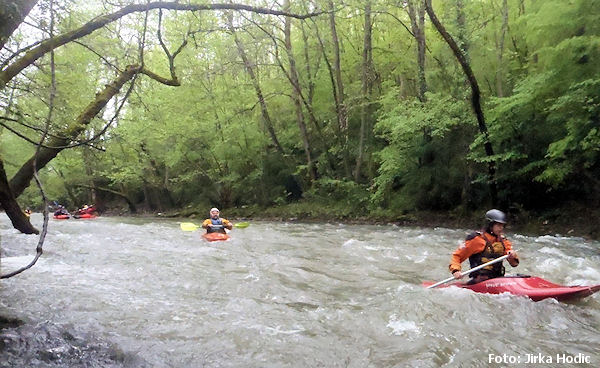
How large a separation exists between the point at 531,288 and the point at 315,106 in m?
17.1

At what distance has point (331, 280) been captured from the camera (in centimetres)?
737

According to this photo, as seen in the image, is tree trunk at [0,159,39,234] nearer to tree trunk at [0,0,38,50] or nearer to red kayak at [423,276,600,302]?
tree trunk at [0,0,38,50]

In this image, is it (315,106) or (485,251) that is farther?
(315,106)

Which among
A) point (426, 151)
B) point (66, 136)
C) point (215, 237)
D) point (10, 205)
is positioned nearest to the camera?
point (66, 136)

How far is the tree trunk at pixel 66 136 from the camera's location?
4.89 meters

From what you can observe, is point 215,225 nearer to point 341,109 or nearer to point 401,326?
point 341,109

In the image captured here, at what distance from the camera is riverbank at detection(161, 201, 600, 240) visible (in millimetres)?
11281

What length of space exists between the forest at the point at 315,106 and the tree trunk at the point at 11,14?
1cm

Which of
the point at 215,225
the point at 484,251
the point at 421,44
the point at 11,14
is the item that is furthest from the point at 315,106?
the point at 11,14

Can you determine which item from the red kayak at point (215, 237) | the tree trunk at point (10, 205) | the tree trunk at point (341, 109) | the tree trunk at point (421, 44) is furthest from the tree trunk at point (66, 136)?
the tree trunk at point (341, 109)

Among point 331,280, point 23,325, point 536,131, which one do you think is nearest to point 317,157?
point 536,131

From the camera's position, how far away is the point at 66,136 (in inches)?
179

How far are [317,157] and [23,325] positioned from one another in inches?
718

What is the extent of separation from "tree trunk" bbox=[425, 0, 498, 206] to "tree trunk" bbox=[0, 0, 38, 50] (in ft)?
33.7
